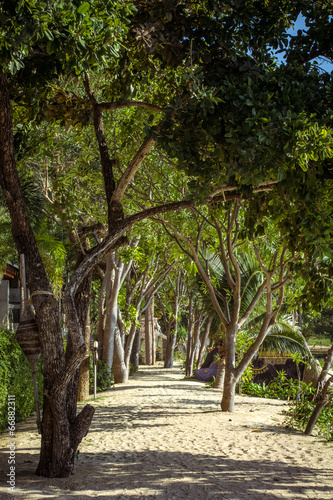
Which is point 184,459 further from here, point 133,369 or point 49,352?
point 133,369

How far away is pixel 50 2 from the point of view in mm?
3686

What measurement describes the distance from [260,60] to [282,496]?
193 inches

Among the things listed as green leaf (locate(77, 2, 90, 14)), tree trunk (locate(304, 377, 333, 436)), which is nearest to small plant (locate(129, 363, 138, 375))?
tree trunk (locate(304, 377, 333, 436))

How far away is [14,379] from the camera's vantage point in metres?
8.52

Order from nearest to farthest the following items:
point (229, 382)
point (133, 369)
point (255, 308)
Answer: point (229, 382)
point (255, 308)
point (133, 369)

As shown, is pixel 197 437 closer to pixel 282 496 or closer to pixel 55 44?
pixel 282 496

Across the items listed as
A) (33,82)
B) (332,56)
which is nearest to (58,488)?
(33,82)

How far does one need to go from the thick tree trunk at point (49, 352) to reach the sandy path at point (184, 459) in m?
0.28

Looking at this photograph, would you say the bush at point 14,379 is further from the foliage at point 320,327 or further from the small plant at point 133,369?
the foliage at point 320,327

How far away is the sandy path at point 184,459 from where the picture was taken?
481 cm

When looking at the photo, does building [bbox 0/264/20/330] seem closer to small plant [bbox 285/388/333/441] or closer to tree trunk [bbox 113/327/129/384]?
tree trunk [bbox 113/327/129/384]

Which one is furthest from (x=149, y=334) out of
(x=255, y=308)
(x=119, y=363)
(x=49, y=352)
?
(x=49, y=352)

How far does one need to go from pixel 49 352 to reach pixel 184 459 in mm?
2595

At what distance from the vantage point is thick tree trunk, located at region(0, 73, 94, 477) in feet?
16.3
